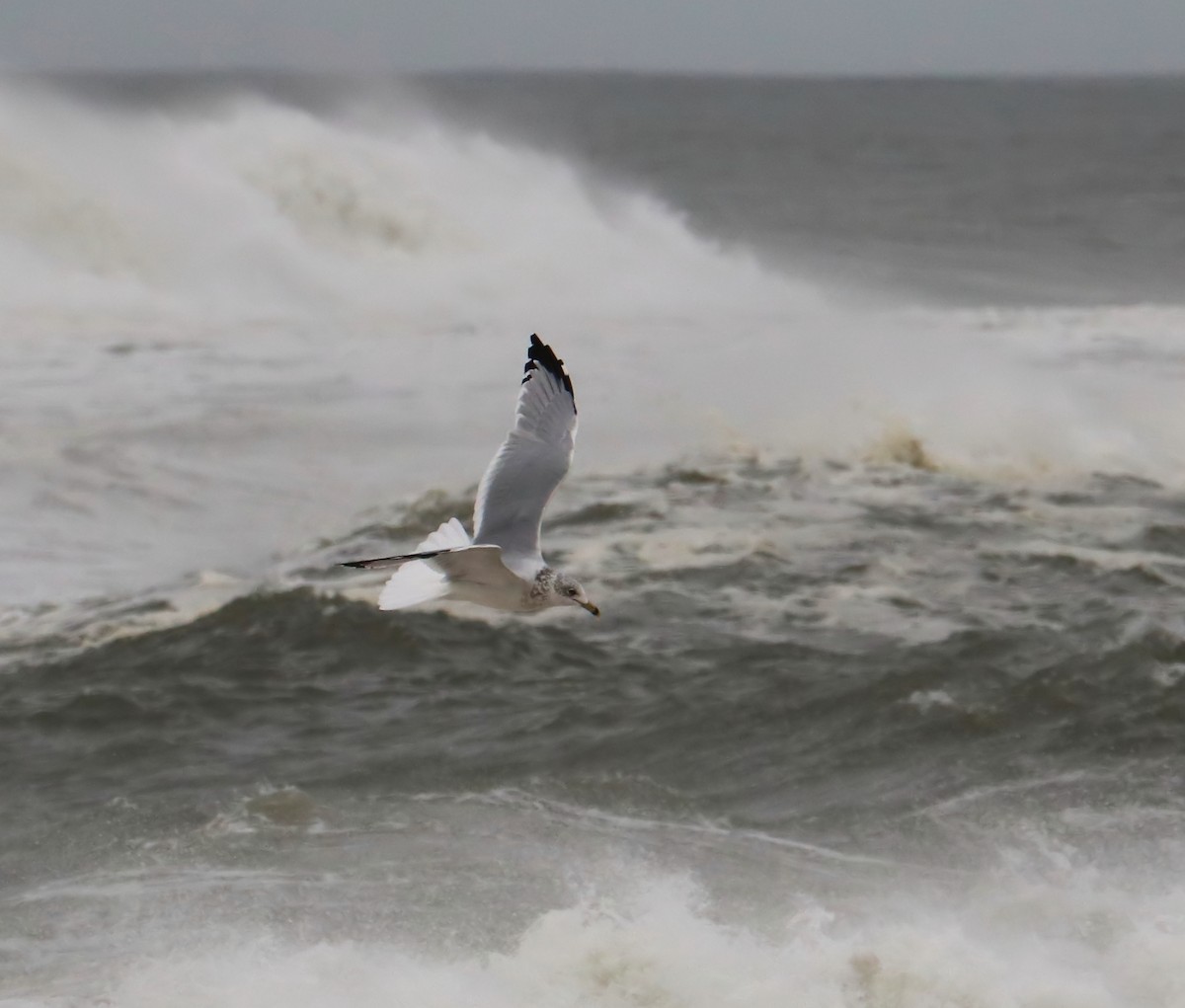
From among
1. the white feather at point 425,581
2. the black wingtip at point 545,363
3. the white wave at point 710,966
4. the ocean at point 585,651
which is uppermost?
the black wingtip at point 545,363

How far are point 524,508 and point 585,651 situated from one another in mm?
3315

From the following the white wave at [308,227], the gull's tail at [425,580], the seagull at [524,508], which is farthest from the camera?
the white wave at [308,227]

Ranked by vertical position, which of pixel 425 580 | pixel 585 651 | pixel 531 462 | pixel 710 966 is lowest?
pixel 710 966

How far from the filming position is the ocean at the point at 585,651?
21.5 ft

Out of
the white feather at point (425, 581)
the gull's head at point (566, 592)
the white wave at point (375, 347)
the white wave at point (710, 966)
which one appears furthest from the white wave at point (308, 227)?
the white feather at point (425, 581)

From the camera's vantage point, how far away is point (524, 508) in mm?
6340

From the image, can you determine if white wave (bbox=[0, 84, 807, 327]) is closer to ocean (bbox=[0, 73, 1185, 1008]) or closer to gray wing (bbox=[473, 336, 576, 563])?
ocean (bbox=[0, 73, 1185, 1008])

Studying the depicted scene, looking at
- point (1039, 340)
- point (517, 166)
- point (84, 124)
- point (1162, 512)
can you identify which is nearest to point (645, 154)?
point (517, 166)

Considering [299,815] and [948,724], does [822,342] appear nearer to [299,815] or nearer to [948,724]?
[948,724]

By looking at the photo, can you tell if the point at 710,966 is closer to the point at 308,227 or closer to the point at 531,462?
the point at 531,462

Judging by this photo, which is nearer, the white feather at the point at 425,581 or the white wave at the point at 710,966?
the white feather at the point at 425,581

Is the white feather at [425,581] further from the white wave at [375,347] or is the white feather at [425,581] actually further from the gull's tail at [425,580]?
the white wave at [375,347]

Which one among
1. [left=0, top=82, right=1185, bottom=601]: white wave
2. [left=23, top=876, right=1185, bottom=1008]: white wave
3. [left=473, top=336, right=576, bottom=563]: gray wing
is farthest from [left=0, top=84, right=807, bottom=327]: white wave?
[left=23, top=876, right=1185, bottom=1008]: white wave

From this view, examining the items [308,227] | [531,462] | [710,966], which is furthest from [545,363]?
[308,227]
